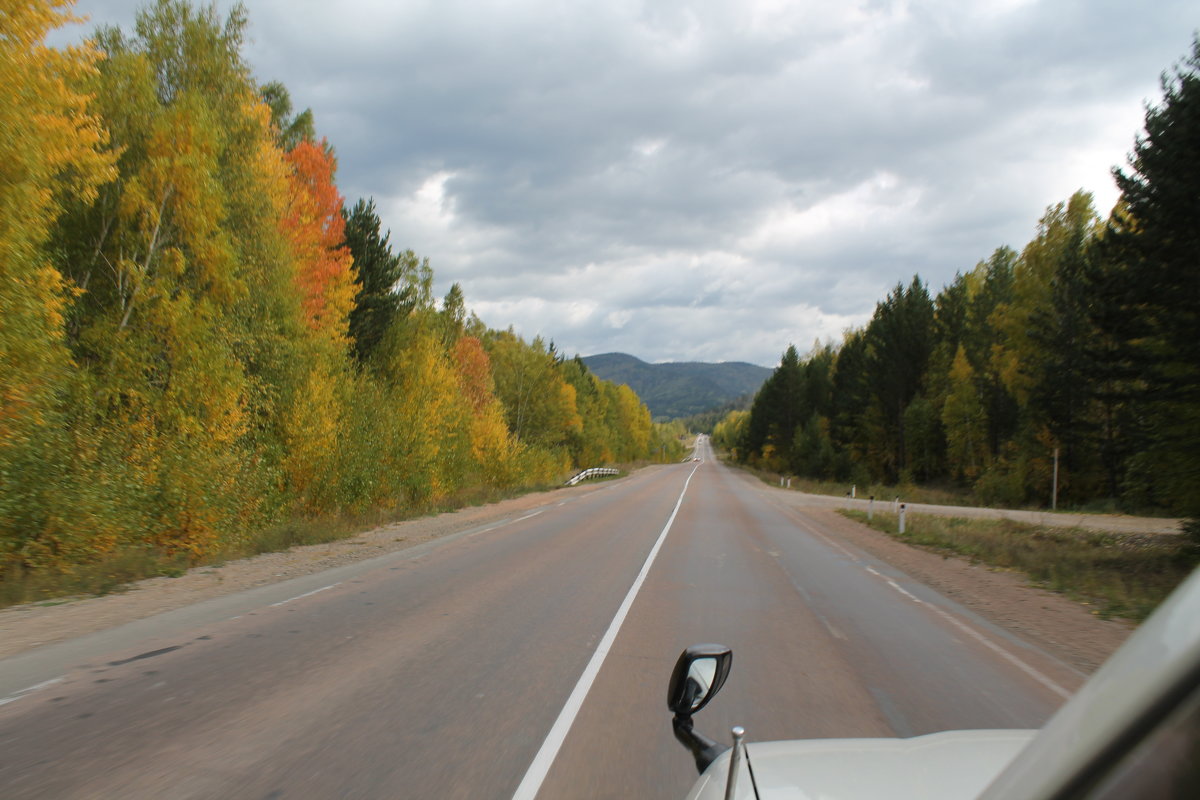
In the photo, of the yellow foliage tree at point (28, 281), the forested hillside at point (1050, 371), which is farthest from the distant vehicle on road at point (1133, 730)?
the forested hillside at point (1050, 371)

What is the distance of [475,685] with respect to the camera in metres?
5.73

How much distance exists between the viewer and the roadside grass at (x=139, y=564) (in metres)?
9.24

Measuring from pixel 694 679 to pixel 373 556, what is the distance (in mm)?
12011

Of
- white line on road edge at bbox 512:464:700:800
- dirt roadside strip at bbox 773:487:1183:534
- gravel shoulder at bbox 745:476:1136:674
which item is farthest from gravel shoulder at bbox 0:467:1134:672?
dirt roadside strip at bbox 773:487:1183:534

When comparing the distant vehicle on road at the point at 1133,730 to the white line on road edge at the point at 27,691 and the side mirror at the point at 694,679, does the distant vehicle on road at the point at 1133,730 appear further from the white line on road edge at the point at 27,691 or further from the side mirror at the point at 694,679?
the white line on road edge at the point at 27,691

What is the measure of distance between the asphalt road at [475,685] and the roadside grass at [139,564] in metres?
2.47

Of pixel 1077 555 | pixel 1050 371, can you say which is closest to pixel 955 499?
pixel 1050 371

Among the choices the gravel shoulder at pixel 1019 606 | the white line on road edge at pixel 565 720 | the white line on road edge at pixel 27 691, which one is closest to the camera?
the white line on road edge at pixel 565 720

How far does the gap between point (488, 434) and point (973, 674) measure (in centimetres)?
2986

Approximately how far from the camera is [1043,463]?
119 ft

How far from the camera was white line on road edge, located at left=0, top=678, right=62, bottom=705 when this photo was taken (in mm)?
5215

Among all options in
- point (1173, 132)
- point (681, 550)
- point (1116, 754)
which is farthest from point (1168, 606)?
point (1173, 132)

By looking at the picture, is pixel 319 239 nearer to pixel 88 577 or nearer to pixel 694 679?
pixel 88 577

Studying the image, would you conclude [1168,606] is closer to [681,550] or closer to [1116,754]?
[1116,754]
